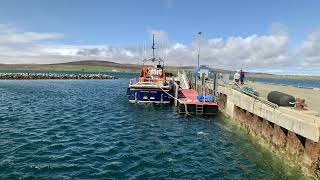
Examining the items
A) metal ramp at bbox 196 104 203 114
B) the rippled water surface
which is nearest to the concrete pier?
the rippled water surface

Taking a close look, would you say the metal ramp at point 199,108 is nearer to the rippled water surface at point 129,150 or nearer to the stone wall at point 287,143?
the rippled water surface at point 129,150

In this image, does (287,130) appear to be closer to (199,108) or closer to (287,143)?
(287,143)

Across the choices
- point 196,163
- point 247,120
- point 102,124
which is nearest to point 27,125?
point 102,124

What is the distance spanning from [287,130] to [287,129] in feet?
1.46

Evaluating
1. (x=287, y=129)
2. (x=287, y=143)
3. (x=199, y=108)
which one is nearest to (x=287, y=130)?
(x=287, y=129)

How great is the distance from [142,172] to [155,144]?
230 inches

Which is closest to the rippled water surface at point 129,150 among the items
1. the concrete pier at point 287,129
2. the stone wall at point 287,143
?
the stone wall at point 287,143

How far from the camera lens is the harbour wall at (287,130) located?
47.2 ft

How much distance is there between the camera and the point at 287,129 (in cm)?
1716

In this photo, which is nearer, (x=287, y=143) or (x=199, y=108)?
(x=287, y=143)

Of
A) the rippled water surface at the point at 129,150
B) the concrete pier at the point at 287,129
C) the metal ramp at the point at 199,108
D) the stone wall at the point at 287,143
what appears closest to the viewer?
the stone wall at the point at 287,143

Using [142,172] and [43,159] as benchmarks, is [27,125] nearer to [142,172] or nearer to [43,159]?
[43,159]

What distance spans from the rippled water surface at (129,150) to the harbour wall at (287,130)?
Result: 2.40ft

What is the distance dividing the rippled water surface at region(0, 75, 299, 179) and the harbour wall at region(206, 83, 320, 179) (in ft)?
2.40
